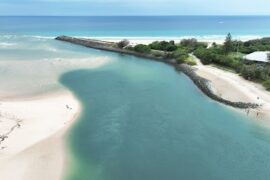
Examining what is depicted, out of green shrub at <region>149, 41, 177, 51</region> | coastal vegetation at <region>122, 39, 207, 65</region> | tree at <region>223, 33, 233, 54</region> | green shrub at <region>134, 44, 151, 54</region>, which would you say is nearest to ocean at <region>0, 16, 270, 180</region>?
coastal vegetation at <region>122, 39, 207, 65</region>

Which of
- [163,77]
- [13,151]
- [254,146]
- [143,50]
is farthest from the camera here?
[143,50]

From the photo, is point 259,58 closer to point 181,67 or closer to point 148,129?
point 181,67

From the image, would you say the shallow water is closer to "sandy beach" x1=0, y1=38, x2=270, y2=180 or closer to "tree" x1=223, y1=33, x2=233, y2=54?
"sandy beach" x1=0, y1=38, x2=270, y2=180

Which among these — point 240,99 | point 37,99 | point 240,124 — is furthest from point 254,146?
point 37,99

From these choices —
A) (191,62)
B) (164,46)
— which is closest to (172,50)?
(164,46)

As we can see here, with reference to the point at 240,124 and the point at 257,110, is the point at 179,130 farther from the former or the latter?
the point at 257,110

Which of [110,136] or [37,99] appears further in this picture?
[37,99]
